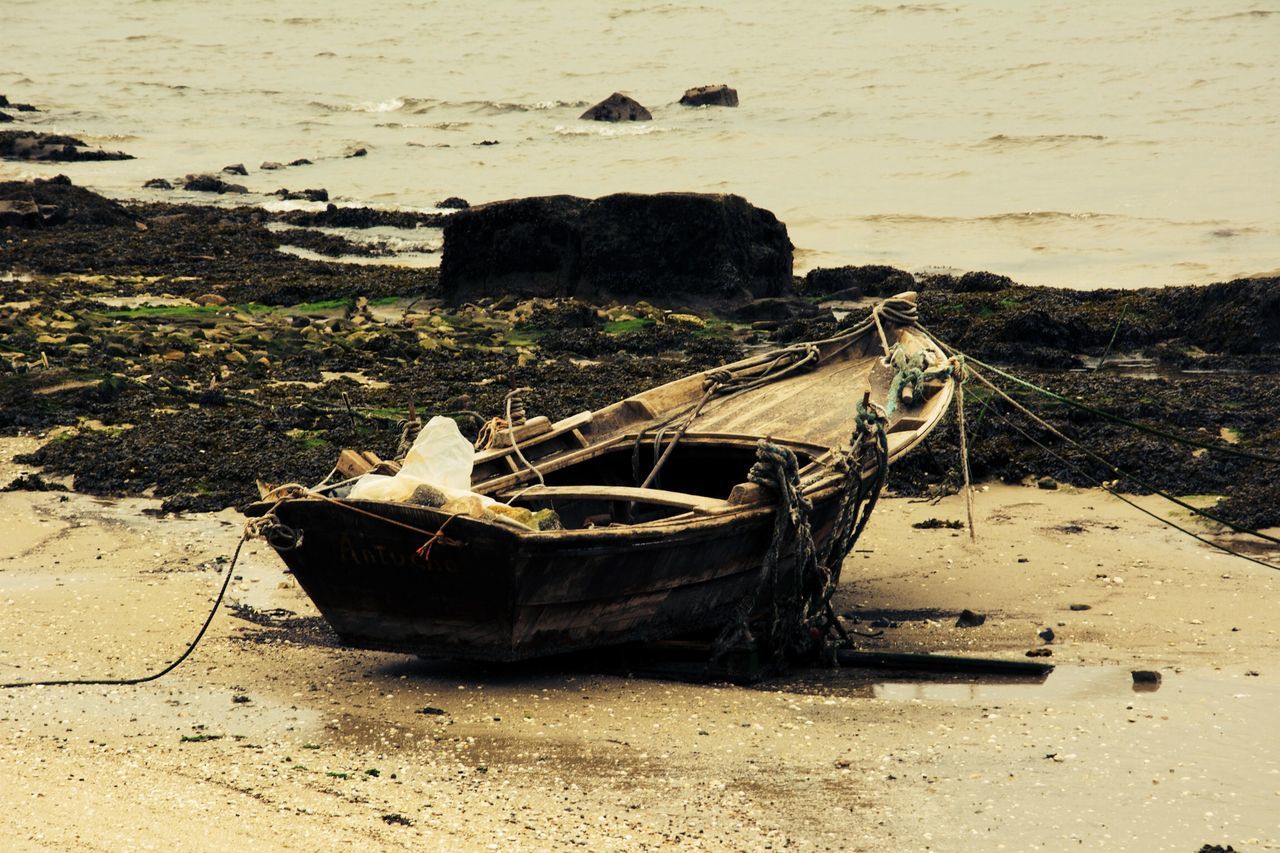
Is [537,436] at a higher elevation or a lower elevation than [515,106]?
lower

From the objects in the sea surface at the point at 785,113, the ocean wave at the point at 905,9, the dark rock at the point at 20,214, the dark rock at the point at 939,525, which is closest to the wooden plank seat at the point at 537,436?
the dark rock at the point at 939,525

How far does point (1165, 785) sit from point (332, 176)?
27885 millimetres

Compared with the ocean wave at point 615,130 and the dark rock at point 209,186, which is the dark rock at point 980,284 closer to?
the dark rock at point 209,186

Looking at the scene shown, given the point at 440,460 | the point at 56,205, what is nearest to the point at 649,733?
the point at 440,460

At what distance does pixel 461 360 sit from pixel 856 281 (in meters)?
5.92

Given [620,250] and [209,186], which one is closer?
[620,250]

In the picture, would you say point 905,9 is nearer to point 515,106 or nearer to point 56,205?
point 515,106

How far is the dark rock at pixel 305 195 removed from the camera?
27.6 m

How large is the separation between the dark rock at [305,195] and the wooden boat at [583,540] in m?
19.9

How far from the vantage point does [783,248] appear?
696 inches

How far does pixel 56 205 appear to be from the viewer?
23484 millimetres

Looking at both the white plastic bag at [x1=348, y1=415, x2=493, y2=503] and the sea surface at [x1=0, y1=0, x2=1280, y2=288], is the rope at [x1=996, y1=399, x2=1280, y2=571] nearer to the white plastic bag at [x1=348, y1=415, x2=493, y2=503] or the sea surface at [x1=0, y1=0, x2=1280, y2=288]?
the white plastic bag at [x1=348, y1=415, x2=493, y2=503]

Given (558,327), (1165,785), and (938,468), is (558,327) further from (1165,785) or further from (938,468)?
(1165,785)

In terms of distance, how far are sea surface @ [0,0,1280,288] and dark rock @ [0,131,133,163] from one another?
0.93 metres
